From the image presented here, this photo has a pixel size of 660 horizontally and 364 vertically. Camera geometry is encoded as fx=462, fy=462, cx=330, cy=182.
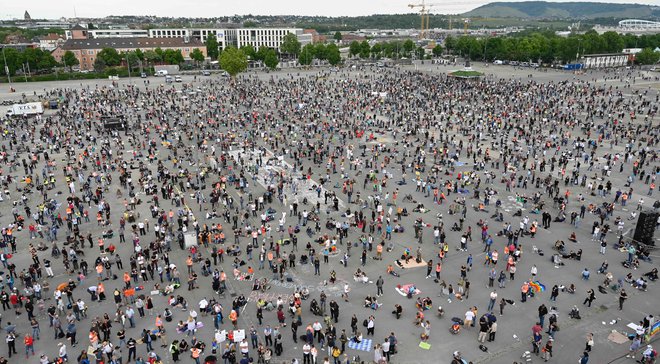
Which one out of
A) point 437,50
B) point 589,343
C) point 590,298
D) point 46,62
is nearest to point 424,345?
point 589,343

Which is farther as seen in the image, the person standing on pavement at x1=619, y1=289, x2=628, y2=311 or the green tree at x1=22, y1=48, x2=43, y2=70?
the green tree at x1=22, y1=48, x2=43, y2=70

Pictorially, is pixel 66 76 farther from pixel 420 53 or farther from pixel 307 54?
pixel 420 53

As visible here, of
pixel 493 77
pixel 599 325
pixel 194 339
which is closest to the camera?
pixel 194 339

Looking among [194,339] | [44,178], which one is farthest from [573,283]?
[44,178]

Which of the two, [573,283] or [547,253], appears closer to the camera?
[573,283]

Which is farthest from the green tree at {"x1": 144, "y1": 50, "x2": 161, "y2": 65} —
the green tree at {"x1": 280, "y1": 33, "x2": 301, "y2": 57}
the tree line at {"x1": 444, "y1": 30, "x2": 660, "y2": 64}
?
the tree line at {"x1": 444, "y1": 30, "x2": 660, "y2": 64}

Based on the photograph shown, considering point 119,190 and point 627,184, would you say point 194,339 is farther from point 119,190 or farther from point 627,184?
point 627,184

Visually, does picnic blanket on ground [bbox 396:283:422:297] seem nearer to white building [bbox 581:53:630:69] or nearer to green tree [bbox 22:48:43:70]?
green tree [bbox 22:48:43:70]
